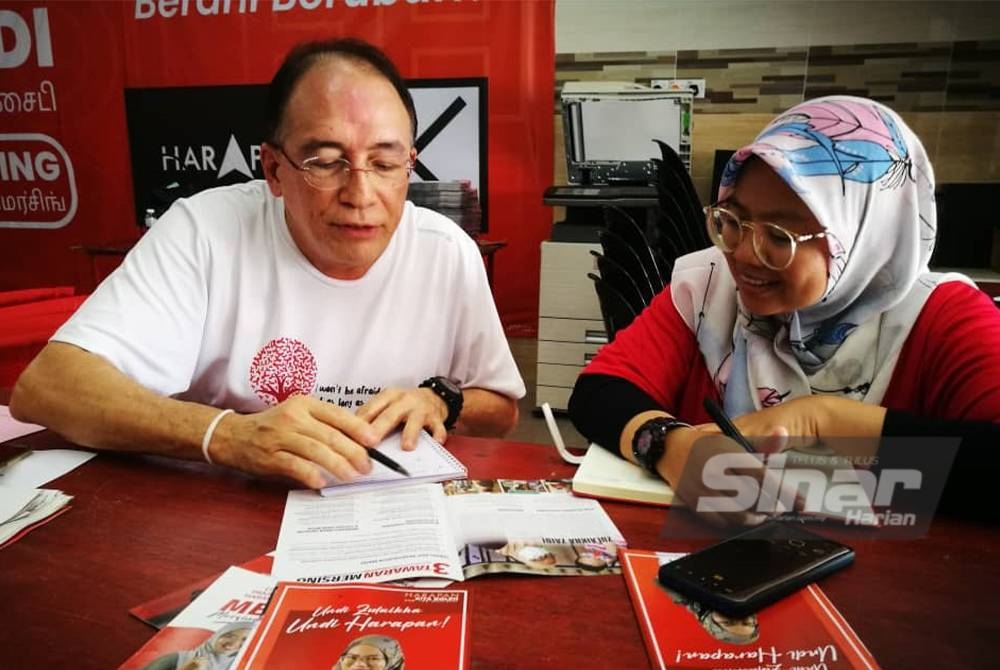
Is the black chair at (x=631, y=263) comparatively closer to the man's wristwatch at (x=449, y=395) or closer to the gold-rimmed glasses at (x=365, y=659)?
the man's wristwatch at (x=449, y=395)

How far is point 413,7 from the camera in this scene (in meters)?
3.67

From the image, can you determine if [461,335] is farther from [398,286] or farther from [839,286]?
[839,286]

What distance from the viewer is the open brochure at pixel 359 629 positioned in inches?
22.2

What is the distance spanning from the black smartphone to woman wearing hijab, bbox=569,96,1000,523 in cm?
14

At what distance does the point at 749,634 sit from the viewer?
61 centimetres

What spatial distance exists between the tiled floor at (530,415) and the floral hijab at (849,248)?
1.83 meters

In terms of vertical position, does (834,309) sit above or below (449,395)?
above

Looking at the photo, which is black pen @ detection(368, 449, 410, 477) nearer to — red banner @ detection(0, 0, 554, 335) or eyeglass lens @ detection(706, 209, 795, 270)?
eyeglass lens @ detection(706, 209, 795, 270)

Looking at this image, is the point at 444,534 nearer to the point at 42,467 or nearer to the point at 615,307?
the point at 42,467

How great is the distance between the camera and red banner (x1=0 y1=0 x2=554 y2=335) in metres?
3.62

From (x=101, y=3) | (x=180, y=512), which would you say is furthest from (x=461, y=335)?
(x=101, y=3)

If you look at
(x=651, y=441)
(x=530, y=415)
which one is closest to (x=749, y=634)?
(x=651, y=441)

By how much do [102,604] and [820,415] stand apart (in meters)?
0.86

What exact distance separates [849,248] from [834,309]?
0.11 m
